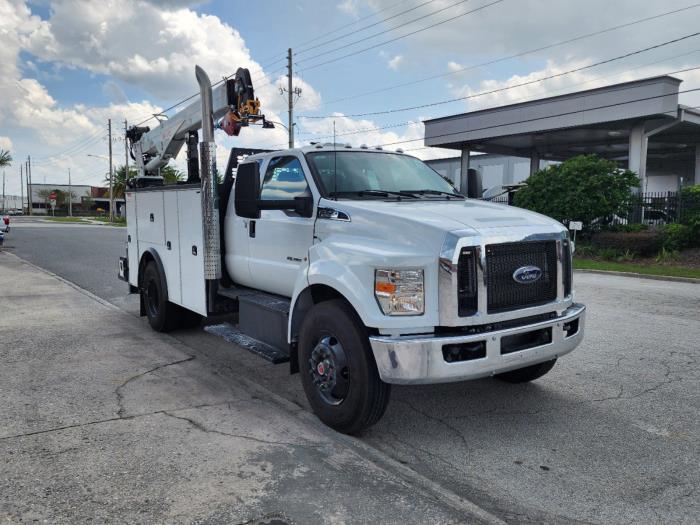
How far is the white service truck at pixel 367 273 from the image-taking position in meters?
3.73

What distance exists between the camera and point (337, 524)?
2.95m

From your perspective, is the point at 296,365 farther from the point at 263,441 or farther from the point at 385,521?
the point at 385,521

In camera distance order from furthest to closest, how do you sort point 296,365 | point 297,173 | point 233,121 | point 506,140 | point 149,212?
point 506,140, point 149,212, point 233,121, point 297,173, point 296,365

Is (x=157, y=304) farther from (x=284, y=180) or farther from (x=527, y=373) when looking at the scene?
(x=527, y=373)

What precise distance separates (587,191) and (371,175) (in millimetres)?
19046

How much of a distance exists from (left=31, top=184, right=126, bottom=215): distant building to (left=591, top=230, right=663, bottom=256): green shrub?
99763 millimetres

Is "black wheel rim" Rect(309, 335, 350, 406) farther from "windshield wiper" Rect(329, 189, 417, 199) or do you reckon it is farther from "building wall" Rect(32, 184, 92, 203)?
"building wall" Rect(32, 184, 92, 203)

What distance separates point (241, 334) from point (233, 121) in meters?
2.33

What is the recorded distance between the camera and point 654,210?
22.5m

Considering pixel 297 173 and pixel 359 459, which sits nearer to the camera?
pixel 359 459

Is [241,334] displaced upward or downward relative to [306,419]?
upward

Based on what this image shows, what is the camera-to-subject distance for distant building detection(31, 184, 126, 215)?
107 m

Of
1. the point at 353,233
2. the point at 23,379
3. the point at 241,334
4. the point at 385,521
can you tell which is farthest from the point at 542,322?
the point at 23,379

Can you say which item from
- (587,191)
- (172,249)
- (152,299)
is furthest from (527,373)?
(587,191)
